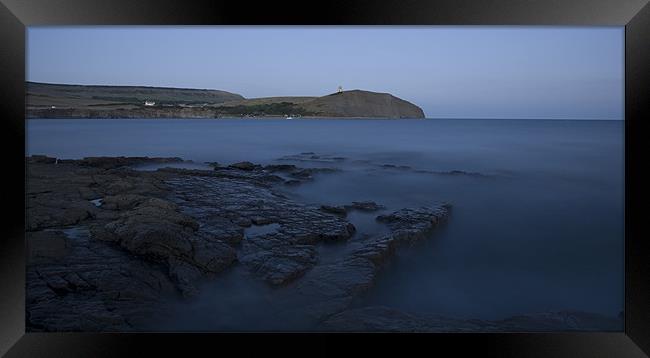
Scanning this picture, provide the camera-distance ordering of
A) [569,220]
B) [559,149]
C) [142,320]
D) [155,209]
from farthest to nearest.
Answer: [559,149] → [569,220] → [155,209] → [142,320]

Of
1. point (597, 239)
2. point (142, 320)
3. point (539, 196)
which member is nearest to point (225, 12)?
point (142, 320)

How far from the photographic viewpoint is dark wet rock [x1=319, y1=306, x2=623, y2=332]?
10.00 feet

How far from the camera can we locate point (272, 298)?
3553mm

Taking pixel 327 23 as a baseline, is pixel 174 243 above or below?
below

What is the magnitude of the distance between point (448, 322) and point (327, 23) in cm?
215

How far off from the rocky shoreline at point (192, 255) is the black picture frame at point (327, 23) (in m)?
0.48

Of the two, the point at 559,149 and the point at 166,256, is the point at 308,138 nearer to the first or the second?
the point at 559,149

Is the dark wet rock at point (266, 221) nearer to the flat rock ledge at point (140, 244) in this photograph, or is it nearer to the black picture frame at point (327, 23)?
the flat rock ledge at point (140, 244)

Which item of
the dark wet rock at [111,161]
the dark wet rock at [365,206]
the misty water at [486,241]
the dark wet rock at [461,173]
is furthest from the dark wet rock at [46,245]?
the dark wet rock at [461,173]

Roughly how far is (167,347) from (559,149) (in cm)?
1570

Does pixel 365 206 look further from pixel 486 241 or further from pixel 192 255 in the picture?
pixel 192 255

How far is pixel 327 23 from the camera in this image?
2424 millimetres

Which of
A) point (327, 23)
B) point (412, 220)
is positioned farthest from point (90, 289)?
point (412, 220)

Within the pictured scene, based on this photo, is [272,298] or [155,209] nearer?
[272,298]
